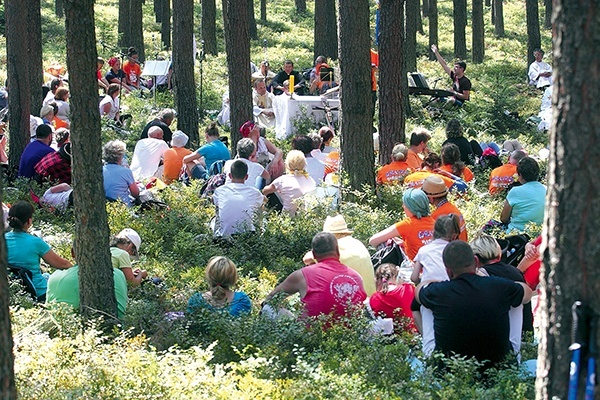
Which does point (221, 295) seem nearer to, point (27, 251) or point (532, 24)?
point (27, 251)

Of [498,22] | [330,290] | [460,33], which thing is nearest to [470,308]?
[330,290]

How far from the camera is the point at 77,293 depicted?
8.49 metres

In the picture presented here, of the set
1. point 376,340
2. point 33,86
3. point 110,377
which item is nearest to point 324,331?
point 376,340

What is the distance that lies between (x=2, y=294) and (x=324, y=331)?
369 centimetres

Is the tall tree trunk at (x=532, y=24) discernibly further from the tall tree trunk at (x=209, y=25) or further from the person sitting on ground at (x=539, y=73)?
the tall tree trunk at (x=209, y=25)

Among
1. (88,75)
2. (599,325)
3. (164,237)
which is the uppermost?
(88,75)

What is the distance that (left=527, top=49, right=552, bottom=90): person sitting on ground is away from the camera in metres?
27.4

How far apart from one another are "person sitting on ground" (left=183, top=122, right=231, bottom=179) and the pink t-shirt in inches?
247

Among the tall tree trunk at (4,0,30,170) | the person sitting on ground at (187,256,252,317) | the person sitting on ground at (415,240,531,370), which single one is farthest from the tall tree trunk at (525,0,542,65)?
the person sitting on ground at (415,240,531,370)

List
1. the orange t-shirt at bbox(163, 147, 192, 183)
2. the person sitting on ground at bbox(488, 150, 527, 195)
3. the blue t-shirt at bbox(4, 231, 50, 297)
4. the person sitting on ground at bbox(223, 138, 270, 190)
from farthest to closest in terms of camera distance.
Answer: the orange t-shirt at bbox(163, 147, 192, 183) → the person sitting on ground at bbox(488, 150, 527, 195) → the person sitting on ground at bbox(223, 138, 270, 190) → the blue t-shirt at bbox(4, 231, 50, 297)

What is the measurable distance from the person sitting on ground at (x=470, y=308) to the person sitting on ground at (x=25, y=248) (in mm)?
4132

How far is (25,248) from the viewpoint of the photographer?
9.26 m

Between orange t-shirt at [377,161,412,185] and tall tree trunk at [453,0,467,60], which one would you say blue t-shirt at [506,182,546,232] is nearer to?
orange t-shirt at [377,161,412,185]

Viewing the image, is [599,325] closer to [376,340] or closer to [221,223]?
[376,340]
